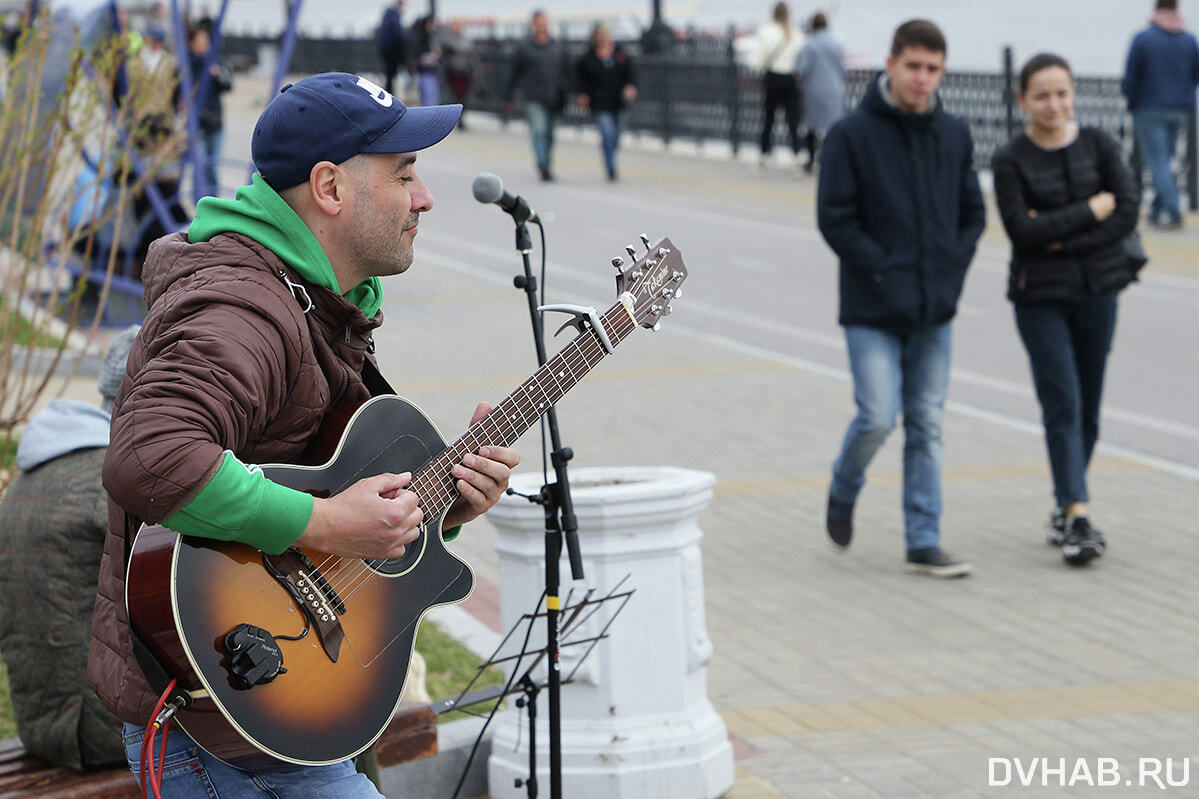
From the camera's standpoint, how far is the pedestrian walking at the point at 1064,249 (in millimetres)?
6570

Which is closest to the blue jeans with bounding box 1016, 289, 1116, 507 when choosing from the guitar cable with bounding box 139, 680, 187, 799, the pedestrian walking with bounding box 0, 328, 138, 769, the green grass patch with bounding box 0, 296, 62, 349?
the green grass patch with bounding box 0, 296, 62, 349

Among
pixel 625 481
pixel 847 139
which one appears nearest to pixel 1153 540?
pixel 847 139

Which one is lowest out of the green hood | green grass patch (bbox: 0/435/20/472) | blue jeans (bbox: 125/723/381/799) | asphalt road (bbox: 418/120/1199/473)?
asphalt road (bbox: 418/120/1199/473)

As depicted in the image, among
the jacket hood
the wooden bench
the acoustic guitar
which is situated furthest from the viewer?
the jacket hood

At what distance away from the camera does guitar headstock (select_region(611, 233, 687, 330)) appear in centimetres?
326

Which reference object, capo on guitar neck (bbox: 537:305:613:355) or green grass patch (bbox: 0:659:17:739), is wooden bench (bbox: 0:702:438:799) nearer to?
green grass patch (bbox: 0:659:17:739)

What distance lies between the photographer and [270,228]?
2658mm

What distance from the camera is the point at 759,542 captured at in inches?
283

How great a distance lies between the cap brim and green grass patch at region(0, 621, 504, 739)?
2.48m

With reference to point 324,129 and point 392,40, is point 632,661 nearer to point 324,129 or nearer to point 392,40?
point 324,129

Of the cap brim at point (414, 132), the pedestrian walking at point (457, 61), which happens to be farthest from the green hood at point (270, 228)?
the pedestrian walking at point (457, 61)

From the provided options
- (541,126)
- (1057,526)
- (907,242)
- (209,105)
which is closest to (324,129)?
(907,242)

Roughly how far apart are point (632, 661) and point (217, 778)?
1890 mm

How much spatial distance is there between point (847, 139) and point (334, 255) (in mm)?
4076
